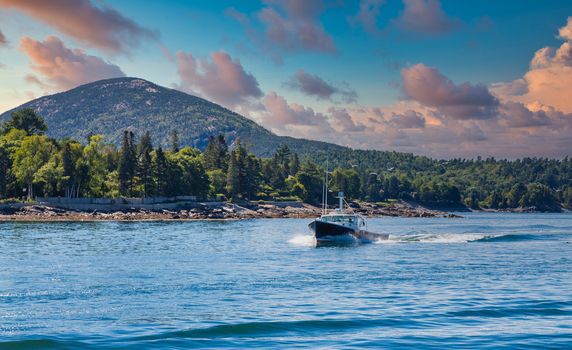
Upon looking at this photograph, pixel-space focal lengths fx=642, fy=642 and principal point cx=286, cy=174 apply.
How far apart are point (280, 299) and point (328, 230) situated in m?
41.5

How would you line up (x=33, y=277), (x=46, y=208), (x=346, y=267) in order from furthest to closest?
(x=46, y=208) → (x=346, y=267) → (x=33, y=277)

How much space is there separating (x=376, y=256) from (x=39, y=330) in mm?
39362

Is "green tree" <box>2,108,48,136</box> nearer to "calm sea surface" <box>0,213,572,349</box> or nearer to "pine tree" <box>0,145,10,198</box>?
"pine tree" <box>0,145,10,198</box>

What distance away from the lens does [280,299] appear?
117 ft

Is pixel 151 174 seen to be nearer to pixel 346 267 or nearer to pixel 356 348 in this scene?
pixel 346 267

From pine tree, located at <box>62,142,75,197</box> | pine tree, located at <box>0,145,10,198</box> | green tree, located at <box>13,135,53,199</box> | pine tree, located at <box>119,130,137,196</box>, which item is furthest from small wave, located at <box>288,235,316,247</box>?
pine tree, located at <box>0,145,10,198</box>

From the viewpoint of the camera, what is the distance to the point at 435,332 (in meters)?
27.5

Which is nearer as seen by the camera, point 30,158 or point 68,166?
point 68,166

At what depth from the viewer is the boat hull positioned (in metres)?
76.0

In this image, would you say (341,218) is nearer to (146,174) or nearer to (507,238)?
(507,238)

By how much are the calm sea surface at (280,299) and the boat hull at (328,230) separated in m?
11.3

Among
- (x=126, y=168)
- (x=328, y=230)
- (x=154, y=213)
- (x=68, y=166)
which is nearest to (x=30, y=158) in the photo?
(x=68, y=166)

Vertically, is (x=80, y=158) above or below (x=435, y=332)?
above

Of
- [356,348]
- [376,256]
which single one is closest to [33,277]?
[356,348]
